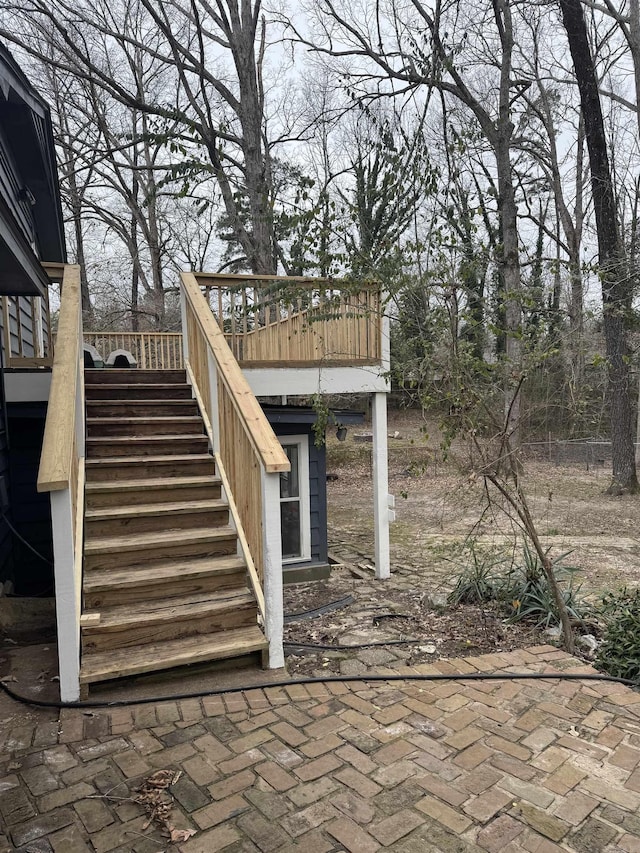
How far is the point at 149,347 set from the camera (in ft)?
39.1

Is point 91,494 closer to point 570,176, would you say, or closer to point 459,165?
point 459,165

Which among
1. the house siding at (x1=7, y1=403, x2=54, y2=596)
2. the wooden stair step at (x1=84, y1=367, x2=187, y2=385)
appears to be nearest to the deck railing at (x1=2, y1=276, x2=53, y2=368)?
the wooden stair step at (x1=84, y1=367, x2=187, y2=385)

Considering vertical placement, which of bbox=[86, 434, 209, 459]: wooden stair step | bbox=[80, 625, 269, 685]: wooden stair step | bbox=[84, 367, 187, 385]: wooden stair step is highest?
bbox=[84, 367, 187, 385]: wooden stair step

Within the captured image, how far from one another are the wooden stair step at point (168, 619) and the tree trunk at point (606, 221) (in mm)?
8591

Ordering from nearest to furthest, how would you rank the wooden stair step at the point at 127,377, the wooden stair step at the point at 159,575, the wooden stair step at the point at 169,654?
1. the wooden stair step at the point at 169,654
2. the wooden stair step at the point at 159,575
3. the wooden stair step at the point at 127,377

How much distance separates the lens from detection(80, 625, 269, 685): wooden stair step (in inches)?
109

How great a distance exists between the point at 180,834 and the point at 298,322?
15.3 feet

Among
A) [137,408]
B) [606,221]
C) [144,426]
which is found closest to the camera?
[144,426]

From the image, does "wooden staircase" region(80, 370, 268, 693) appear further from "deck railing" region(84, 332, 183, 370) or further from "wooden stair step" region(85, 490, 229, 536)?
"deck railing" region(84, 332, 183, 370)

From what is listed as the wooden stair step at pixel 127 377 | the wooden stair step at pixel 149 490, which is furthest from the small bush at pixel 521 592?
the wooden stair step at pixel 127 377

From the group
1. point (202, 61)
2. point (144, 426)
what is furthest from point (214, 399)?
point (202, 61)

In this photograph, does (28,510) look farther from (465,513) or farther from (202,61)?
(202,61)

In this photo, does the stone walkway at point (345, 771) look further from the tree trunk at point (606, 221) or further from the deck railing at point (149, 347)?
the deck railing at point (149, 347)

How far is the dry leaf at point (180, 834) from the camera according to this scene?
72.4 inches
